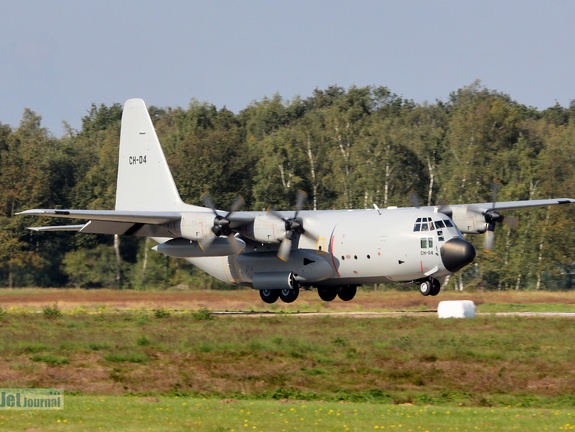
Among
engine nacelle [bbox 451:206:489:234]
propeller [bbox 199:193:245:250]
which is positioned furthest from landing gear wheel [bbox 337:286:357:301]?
propeller [bbox 199:193:245:250]

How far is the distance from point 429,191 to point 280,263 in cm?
3093

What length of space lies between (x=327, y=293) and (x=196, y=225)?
21.3ft

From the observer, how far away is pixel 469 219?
3447cm

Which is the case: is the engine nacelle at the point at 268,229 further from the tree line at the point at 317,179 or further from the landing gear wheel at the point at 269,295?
the tree line at the point at 317,179

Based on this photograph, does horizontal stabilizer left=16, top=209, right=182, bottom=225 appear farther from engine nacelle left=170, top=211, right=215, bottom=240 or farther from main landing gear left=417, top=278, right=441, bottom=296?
main landing gear left=417, top=278, right=441, bottom=296

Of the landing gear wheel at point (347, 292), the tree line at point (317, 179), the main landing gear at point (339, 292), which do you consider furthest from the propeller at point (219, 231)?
the tree line at point (317, 179)

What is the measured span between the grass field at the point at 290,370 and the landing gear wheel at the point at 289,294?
1541 mm

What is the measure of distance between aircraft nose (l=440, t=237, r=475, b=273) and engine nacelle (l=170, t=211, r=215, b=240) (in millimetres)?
7896

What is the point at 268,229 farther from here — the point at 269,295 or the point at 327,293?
the point at 327,293

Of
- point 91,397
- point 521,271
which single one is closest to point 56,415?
point 91,397

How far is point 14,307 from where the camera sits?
3838 cm

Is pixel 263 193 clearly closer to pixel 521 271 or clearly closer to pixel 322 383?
pixel 521 271

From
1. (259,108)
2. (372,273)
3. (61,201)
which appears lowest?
(372,273)

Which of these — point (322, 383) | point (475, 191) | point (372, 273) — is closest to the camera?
point (322, 383)
